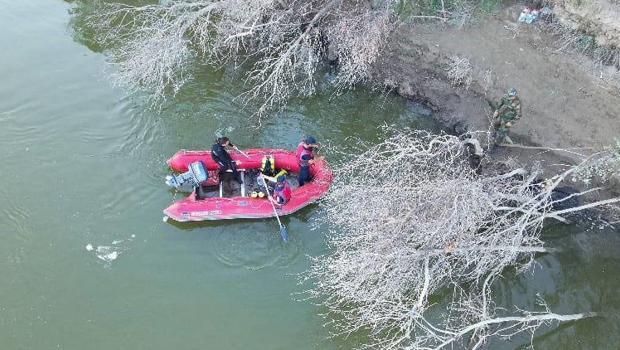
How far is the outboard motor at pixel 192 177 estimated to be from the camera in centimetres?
1027

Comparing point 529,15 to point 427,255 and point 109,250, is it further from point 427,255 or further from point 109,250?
point 109,250

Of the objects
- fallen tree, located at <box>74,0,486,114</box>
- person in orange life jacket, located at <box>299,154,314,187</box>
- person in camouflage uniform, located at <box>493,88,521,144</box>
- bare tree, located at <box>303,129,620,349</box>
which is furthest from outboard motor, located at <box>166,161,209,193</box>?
person in camouflage uniform, located at <box>493,88,521,144</box>

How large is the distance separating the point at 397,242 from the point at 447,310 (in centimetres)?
188

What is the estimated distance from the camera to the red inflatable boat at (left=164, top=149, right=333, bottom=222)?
10.1 meters

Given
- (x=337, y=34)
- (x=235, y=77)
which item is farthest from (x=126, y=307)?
(x=337, y=34)

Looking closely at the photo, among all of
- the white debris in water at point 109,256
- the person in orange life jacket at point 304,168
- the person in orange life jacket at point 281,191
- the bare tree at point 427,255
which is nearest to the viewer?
the bare tree at point 427,255

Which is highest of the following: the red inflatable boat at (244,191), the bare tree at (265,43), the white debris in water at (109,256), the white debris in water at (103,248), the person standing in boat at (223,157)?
the bare tree at (265,43)

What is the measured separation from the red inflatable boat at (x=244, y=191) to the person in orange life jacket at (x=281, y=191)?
0.17m

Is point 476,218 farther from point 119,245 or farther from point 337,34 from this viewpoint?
point 119,245

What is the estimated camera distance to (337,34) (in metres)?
12.1

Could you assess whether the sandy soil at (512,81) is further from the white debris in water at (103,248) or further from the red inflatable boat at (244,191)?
the white debris in water at (103,248)

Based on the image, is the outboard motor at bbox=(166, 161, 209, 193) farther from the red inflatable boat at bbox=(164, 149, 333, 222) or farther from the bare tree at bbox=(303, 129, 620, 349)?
the bare tree at bbox=(303, 129, 620, 349)

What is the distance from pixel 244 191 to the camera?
10.6m

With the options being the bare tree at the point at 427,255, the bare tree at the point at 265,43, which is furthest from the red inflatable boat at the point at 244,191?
the bare tree at the point at 265,43
